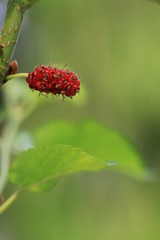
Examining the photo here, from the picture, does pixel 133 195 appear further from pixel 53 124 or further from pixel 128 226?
pixel 53 124

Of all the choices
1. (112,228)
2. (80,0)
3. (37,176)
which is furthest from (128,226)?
(37,176)

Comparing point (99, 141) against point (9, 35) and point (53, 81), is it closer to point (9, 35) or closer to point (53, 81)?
point (53, 81)

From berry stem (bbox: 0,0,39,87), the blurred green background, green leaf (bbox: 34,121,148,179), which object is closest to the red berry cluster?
berry stem (bbox: 0,0,39,87)

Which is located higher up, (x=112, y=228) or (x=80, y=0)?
(x=80, y=0)

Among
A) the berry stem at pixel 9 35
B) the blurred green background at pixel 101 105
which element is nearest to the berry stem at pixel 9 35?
the berry stem at pixel 9 35

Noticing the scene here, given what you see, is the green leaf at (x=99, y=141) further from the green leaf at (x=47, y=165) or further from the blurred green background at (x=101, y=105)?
the blurred green background at (x=101, y=105)

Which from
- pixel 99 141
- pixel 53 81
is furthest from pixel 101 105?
pixel 53 81
